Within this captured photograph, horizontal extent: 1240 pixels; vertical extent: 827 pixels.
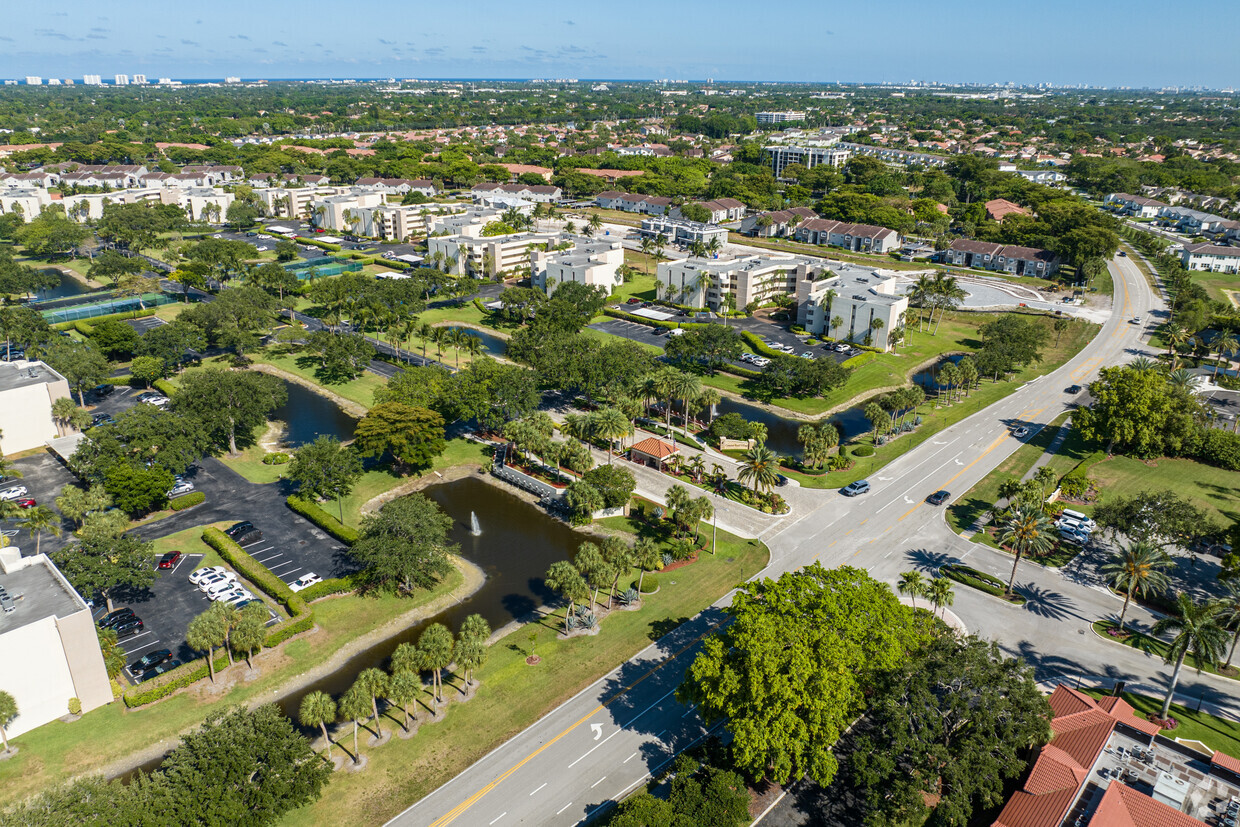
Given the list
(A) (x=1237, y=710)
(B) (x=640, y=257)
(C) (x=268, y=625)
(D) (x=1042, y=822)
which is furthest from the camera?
(B) (x=640, y=257)

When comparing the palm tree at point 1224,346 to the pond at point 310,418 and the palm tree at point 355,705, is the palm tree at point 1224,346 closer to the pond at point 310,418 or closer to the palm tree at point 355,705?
the palm tree at point 355,705

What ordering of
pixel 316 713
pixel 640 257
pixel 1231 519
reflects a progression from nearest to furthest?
pixel 316 713
pixel 1231 519
pixel 640 257

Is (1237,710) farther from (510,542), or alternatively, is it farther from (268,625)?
(268,625)

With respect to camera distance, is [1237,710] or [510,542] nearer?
[1237,710]

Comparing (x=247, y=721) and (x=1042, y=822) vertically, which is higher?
(x=247, y=721)

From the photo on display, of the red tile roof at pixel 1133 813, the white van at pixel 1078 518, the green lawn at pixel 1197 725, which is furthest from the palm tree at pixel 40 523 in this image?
the white van at pixel 1078 518

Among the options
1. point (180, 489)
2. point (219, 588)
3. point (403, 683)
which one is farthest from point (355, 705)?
point (180, 489)

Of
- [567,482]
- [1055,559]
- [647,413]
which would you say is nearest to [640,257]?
[647,413]
